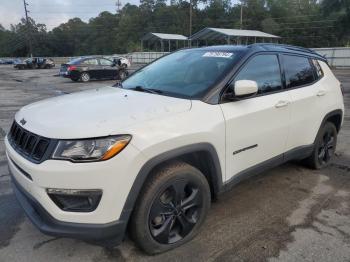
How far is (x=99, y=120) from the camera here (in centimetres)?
272

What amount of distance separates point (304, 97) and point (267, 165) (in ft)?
3.36

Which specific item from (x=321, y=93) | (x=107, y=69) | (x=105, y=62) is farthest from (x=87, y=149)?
(x=105, y=62)

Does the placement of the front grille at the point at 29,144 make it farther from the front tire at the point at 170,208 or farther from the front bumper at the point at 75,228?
the front tire at the point at 170,208

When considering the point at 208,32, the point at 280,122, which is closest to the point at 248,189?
the point at 280,122

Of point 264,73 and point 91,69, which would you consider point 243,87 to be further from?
point 91,69

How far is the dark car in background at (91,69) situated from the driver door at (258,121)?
58.5ft

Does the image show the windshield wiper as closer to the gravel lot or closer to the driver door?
the driver door

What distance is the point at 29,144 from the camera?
2.80 meters

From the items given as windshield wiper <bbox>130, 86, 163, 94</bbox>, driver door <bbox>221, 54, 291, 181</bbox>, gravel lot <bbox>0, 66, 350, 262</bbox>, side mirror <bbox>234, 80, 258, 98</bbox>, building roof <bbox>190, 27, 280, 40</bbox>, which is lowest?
gravel lot <bbox>0, 66, 350, 262</bbox>

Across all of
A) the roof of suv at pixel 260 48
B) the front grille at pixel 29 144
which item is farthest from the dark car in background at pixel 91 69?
the front grille at pixel 29 144

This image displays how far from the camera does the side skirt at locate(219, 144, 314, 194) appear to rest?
3.48 meters

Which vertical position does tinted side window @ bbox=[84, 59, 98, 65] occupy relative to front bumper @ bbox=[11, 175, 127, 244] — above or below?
above

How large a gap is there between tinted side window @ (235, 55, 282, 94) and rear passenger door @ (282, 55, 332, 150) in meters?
0.19

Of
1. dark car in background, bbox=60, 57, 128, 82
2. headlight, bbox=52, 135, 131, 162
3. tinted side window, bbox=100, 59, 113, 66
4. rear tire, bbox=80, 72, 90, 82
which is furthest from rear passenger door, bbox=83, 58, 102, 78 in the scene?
headlight, bbox=52, 135, 131, 162
